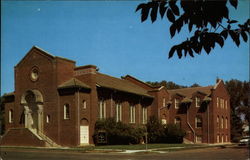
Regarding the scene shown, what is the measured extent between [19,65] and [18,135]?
957cm

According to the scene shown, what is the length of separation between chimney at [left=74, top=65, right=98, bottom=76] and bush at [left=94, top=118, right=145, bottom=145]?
600 cm

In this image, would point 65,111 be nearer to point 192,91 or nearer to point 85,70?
point 85,70

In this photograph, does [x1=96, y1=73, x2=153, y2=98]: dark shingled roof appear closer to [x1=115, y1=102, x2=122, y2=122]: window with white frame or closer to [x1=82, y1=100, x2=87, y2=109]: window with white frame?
[x1=115, y1=102, x2=122, y2=122]: window with white frame

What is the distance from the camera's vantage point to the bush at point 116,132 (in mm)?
41750

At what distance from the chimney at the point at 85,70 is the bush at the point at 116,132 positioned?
6.00 metres

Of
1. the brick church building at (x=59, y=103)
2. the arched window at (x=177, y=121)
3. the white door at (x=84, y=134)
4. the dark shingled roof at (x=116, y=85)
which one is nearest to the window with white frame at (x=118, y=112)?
the brick church building at (x=59, y=103)

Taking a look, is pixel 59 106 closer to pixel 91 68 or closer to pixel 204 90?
pixel 91 68

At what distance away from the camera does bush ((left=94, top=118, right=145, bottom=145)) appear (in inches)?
1644

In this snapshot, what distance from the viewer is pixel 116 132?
4228 cm

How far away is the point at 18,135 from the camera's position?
42.1 meters

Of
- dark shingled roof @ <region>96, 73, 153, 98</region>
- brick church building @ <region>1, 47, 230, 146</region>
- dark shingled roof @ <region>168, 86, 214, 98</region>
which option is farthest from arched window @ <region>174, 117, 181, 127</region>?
brick church building @ <region>1, 47, 230, 146</region>

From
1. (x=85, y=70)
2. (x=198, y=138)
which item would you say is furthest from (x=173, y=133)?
(x=85, y=70)

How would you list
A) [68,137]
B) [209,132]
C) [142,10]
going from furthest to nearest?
[209,132], [68,137], [142,10]

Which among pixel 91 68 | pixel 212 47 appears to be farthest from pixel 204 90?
pixel 212 47
